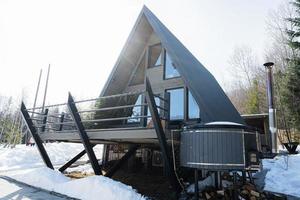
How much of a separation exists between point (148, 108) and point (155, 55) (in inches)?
178

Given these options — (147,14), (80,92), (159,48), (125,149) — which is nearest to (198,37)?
(159,48)

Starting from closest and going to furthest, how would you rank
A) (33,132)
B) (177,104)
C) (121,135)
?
(121,135), (33,132), (177,104)

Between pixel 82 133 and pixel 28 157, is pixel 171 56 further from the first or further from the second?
pixel 28 157

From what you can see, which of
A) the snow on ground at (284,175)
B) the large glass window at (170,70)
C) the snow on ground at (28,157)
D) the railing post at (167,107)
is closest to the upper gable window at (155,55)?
the large glass window at (170,70)

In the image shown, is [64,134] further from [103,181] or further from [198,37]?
[198,37]

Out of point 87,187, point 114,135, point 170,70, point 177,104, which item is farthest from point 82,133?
point 170,70

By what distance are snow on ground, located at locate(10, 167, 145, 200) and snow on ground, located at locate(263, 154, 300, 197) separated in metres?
4.35

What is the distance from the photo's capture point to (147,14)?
9.75 m

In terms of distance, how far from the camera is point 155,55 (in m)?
10.9

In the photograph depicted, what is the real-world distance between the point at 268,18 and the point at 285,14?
1.29m

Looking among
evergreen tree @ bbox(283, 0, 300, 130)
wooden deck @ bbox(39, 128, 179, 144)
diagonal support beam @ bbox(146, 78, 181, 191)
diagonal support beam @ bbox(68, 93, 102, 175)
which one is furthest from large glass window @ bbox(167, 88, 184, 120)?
evergreen tree @ bbox(283, 0, 300, 130)

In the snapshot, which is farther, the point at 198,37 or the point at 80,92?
the point at 80,92

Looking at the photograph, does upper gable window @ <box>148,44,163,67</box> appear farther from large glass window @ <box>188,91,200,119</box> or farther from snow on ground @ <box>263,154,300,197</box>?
snow on ground @ <box>263,154,300,197</box>

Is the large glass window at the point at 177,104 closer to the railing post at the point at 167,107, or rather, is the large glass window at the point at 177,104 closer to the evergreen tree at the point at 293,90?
the railing post at the point at 167,107
